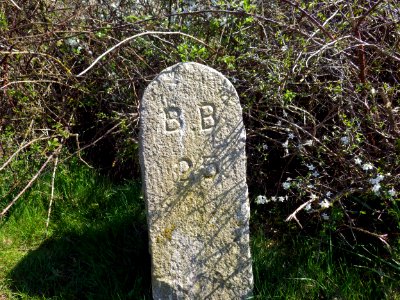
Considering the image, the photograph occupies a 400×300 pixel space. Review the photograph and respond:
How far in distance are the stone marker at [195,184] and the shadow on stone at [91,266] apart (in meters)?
0.32

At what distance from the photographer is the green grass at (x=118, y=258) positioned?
2734 mm

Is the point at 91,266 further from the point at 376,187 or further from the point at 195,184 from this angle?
the point at 376,187

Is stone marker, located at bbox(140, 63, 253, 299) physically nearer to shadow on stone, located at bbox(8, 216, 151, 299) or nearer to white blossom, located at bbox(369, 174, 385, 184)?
shadow on stone, located at bbox(8, 216, 151, 299)

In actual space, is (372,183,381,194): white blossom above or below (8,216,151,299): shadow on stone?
above

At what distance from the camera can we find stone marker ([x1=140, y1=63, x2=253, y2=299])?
94.7 inches

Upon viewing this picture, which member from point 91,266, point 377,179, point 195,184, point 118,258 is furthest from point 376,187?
point 91,266

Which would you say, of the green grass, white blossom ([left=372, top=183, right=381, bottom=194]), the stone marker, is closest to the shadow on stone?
the green grass

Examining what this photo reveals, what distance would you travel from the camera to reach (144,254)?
3070 millimetres

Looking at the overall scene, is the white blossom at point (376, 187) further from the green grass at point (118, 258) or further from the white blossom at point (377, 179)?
the green grass at point (118, 258)

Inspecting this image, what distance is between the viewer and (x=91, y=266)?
304 cm

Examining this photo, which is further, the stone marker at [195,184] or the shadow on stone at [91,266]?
the shadow on stone at [91,266]

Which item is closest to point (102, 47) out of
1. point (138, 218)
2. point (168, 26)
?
point (168, 26)

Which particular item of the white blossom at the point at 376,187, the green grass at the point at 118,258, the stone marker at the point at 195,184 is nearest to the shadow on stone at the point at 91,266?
the green grass at the point at 118,258

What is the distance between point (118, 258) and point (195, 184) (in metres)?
0.84
